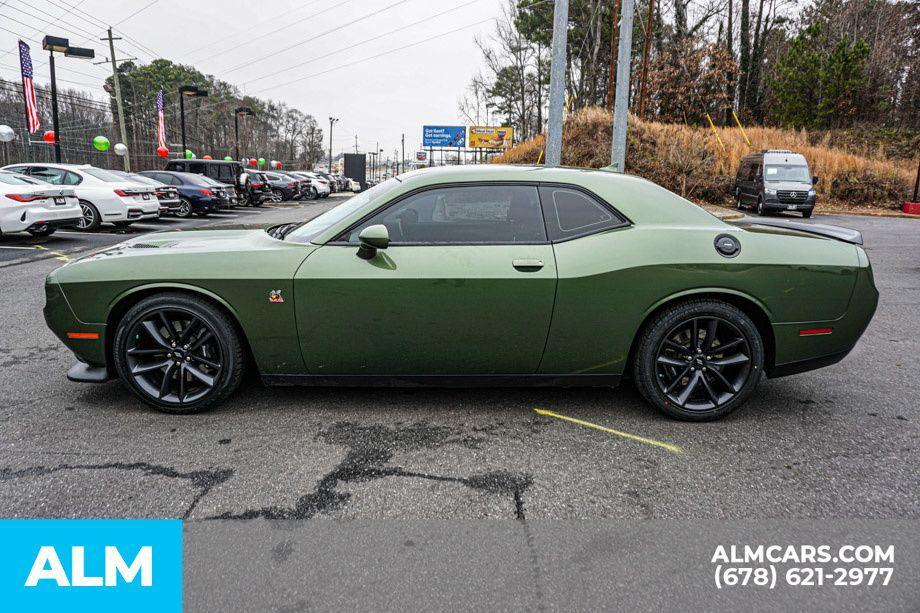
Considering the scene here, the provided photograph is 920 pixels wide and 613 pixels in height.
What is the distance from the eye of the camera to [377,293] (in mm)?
3504

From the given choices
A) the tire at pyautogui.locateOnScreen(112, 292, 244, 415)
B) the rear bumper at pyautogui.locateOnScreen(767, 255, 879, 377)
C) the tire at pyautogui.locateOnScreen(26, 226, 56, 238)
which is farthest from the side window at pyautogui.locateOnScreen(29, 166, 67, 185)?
the rear bumper at pyautogui.locateOnScreen(767, 255, 879, 377)

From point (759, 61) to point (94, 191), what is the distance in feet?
149

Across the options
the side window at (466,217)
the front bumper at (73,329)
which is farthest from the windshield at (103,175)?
the side window at (466,217)

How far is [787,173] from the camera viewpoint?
21.9 metres

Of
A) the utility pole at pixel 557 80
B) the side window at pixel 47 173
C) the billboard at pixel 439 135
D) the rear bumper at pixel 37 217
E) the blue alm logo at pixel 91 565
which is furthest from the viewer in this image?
the billboard at pixel 439 135

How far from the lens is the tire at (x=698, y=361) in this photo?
3.61 m

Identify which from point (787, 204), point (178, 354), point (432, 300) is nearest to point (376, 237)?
point (432, 300)

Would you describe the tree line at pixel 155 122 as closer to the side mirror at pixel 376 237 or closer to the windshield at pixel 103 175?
the windshield at pixel 103 175

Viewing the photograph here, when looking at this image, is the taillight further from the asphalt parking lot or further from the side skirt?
the side skirt

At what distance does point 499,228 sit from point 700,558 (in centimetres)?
205

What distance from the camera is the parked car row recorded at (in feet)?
37.7

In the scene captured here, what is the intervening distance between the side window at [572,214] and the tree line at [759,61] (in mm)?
31152

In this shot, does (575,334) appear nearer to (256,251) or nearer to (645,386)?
(645,386)

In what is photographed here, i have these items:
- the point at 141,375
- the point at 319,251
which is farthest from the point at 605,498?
the point at 141,375
